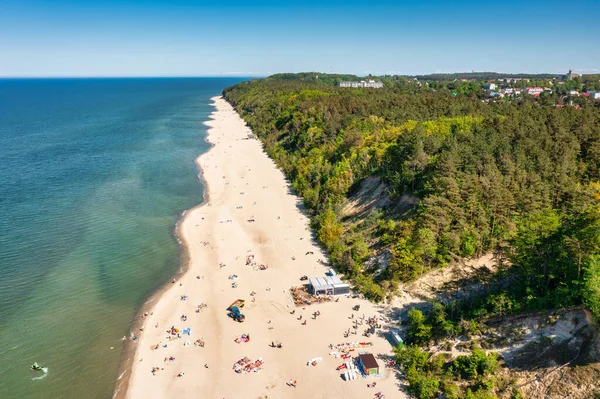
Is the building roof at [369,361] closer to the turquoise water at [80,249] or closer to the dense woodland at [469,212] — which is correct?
the dense woodland at [469,212]

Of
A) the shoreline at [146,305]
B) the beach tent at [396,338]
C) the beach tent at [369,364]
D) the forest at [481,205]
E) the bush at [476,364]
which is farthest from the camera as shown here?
the beach tent at [396,338]

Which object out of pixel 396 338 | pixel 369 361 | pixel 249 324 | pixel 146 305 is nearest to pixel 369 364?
pixel 369 361

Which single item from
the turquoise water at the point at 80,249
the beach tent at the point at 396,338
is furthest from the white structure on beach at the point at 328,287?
the turquoise water at the point at 80,249

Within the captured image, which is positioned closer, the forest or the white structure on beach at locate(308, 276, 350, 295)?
the forest

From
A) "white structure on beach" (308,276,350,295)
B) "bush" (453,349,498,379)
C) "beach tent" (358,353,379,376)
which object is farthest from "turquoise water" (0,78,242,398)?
"bush" (453,349,498,379)

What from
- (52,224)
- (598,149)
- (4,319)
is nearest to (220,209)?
(52,224)

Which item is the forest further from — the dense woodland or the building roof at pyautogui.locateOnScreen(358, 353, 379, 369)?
the building roof at pyautogui.locateOnScreen(358, 353, 379, 369)
